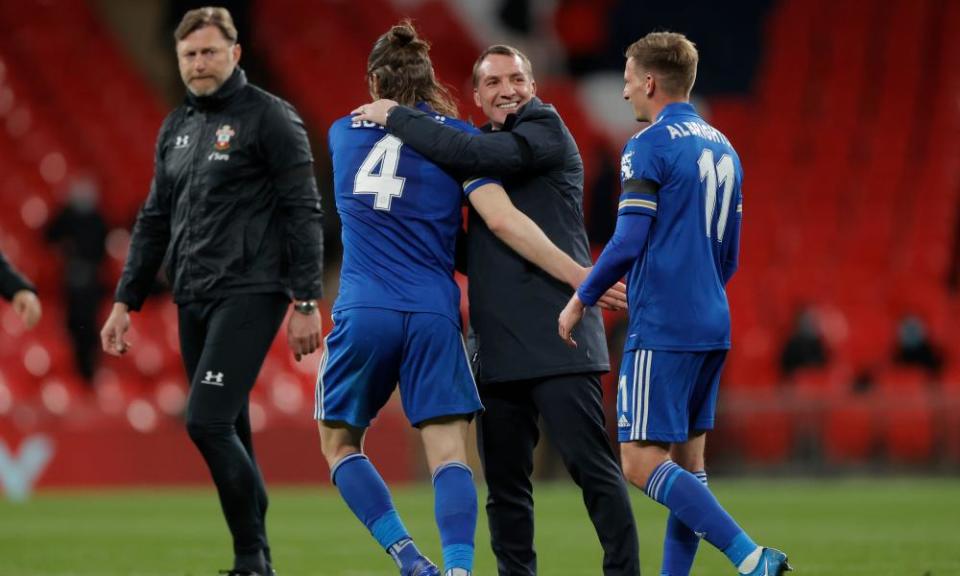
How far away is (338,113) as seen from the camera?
16609 mm

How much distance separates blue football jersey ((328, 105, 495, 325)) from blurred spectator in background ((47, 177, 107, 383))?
8.88 metres

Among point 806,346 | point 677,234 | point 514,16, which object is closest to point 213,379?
point 677,234

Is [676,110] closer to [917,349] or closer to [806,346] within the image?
[806,346]

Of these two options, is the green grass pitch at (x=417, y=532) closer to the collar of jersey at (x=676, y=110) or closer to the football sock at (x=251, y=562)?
the football sock at (x=251, y=562)

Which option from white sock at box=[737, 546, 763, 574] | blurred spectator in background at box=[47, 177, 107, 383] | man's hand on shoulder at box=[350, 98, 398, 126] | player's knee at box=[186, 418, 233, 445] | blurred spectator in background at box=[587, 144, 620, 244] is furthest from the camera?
blurred spectator in background at box=[587, 144, 620, 244]

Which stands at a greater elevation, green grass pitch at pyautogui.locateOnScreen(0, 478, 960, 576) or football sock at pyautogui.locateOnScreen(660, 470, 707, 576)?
football sock at pyautogui.locateOnScreen(660, 470, 707, 576)

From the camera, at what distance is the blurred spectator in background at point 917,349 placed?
15.0 m

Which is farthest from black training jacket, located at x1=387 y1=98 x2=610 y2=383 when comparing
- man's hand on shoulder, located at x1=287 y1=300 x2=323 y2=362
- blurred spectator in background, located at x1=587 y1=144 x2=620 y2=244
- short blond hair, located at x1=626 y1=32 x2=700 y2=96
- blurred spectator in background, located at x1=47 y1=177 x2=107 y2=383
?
blurred spectator in background, located at x1=587 y1=144 x2=620 y2=244

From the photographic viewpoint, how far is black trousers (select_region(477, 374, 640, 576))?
16.7 ft

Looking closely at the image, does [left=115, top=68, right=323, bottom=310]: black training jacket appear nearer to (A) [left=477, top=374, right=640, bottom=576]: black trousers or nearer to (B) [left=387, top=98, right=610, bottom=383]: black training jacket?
(B) [left=387, top=98, right=610, bottom=383]: black training jacket

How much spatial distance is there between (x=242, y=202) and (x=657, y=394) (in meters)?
1.89

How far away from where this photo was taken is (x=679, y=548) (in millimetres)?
5223

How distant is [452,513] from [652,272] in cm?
101

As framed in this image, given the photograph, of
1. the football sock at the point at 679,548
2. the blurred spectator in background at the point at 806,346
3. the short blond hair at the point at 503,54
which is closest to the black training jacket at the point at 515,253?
the short blond hair at the point at 503,54
